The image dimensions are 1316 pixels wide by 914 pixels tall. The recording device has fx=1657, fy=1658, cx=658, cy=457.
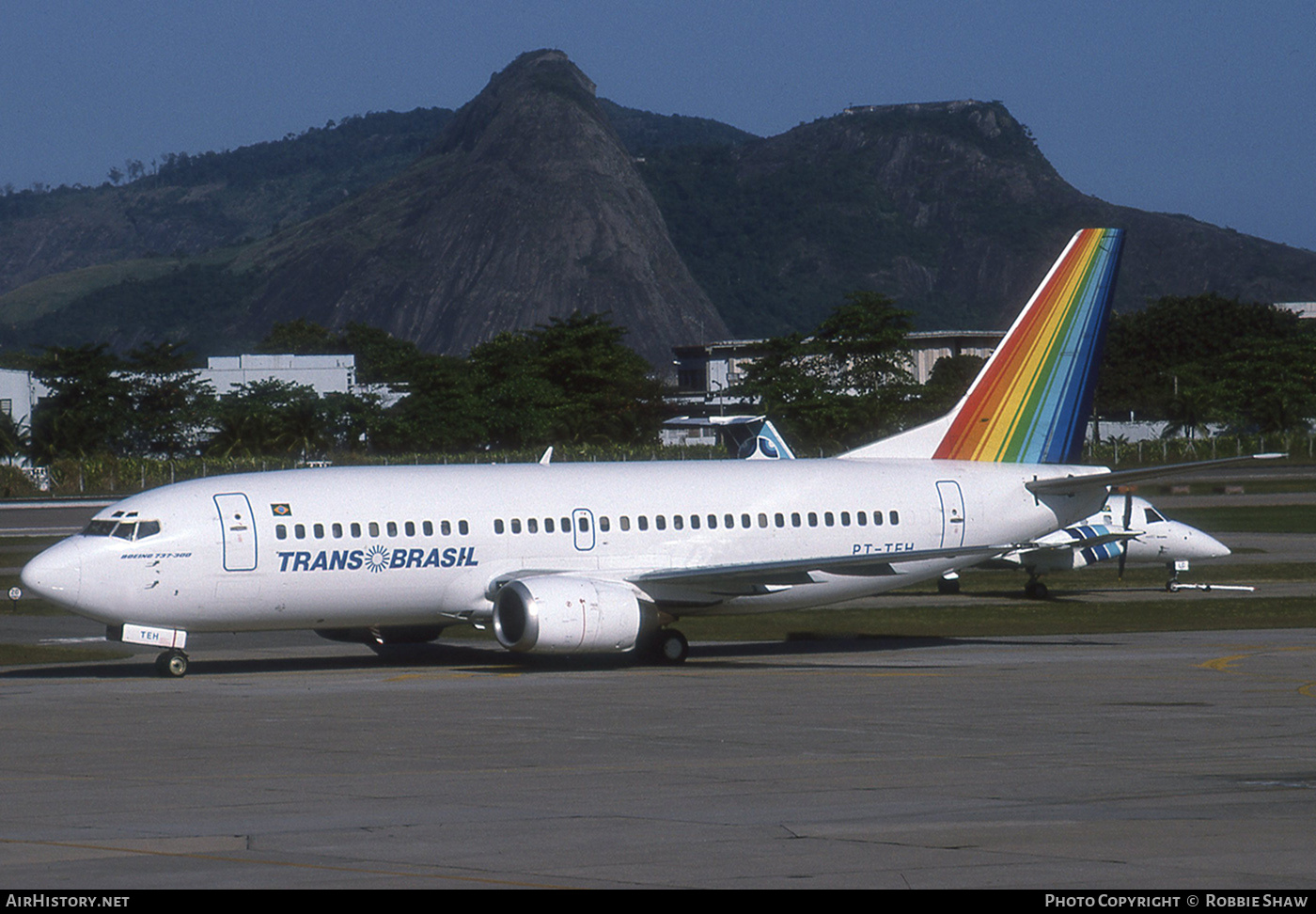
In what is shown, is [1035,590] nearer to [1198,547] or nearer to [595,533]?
[1198,547]

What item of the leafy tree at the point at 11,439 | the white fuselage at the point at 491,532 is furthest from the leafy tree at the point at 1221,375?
the white fuselage at the point at 491,532

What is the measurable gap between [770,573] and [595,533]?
3.78m

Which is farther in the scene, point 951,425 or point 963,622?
point 963,622

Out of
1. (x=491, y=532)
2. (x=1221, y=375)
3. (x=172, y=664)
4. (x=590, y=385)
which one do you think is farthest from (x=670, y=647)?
(x=1221, y=375)

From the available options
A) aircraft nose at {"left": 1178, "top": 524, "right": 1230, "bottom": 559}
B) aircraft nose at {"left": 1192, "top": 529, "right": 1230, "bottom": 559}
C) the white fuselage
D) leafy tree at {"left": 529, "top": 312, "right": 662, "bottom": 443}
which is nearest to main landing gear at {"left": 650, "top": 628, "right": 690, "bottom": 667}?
the white fuselage

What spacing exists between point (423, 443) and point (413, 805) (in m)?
124

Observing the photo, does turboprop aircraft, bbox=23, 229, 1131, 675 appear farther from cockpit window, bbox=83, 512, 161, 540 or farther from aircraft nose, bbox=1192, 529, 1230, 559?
aircraft nose, bbox=1192, 529, 1230, 559

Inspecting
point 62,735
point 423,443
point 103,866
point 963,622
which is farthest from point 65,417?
point 103,866

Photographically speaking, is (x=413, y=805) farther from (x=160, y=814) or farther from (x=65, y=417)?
(x=65, y=417)

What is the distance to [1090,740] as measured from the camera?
69.2 ft

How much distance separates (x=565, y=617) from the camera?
101ft

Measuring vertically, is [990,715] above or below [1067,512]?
below

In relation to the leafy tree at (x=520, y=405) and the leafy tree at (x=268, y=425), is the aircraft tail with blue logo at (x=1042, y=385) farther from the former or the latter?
the leafy tree at (x=520, y=405)

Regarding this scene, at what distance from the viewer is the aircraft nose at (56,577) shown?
98.0 feet
